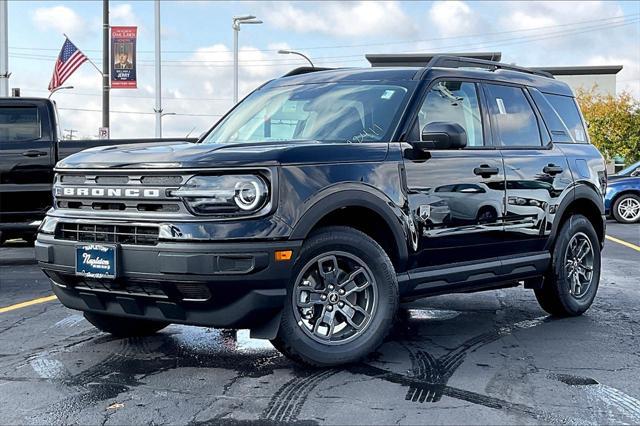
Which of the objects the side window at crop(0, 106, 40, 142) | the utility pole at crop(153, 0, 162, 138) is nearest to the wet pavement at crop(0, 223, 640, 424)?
the side window at crop(0, 106, 40, 142)

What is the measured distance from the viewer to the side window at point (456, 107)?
5215 millimetres

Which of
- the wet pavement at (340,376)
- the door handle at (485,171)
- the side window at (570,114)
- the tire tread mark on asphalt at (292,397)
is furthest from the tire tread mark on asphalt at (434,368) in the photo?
the side window at (570,114)

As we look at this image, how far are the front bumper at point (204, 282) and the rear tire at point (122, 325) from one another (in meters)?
0.96

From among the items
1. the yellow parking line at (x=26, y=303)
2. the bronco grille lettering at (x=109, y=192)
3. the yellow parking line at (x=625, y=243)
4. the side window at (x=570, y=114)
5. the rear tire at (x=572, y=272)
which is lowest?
the yellow parking line at (x=625, y=243)

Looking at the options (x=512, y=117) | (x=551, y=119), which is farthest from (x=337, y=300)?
(x=551, y=119)

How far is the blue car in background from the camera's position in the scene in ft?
57.8

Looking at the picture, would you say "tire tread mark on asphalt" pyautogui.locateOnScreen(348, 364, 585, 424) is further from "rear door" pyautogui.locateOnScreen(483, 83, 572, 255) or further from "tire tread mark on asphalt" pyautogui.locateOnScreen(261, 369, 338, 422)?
"rear door" pyautogui.locateOnScreen(483, 83, 572, 255)

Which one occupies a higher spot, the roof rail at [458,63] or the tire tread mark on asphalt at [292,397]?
the roof rail at [458,63]

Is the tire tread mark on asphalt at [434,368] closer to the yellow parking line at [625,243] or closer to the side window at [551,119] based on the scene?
the side window at [551,119]

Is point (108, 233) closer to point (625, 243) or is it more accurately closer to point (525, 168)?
point (525, 168)

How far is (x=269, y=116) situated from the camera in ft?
18.3

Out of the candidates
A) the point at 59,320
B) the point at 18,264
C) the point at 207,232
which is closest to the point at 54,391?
the point at 207,232

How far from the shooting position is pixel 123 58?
22312 millimetres

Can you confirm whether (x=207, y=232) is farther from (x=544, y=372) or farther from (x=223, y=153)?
(x=544, y=372)
